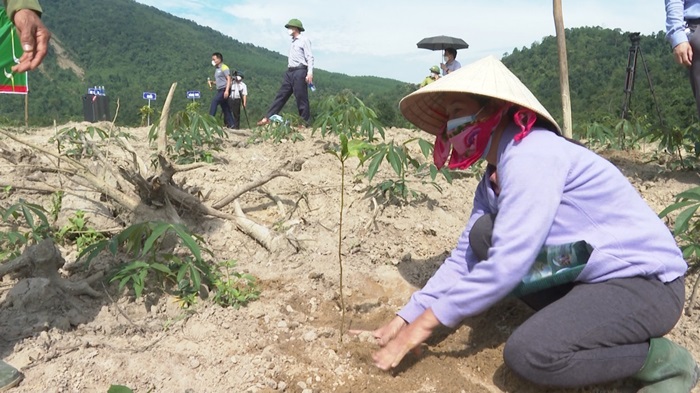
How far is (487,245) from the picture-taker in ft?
5.40

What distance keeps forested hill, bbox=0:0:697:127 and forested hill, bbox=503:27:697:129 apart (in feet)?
0.25

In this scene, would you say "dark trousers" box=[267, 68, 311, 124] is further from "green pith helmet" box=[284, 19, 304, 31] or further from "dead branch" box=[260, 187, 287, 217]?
"dead branch" box=[260, 187, 287, 217]

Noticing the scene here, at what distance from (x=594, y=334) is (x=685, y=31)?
6.38 ft

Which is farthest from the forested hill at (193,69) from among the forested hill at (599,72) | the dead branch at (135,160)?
the dead branch at (135,160)

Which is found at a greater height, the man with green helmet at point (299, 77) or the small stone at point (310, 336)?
the man with green helmet at point (299, 77)

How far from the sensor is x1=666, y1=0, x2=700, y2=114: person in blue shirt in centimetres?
268

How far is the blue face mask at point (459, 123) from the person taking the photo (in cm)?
155

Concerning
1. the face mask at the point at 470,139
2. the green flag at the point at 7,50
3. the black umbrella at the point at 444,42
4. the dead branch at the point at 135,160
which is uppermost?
the black umbrella at the point at 444,42

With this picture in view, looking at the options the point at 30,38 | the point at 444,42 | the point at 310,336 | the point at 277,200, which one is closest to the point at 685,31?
the point at 277,200

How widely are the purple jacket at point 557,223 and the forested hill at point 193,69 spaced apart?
584 centimetres

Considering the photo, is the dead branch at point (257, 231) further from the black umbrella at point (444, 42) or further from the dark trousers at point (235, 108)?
the black umbrella at point (444, 42)

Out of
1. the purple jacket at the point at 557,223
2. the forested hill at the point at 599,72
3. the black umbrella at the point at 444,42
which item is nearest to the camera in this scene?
the purple jacket at the point at 557,223

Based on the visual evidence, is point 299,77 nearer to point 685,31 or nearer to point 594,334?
point 685,31

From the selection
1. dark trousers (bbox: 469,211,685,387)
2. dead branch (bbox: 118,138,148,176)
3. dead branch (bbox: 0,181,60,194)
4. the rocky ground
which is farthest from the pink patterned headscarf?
dead branch (bbox: 0,181,60,194)
